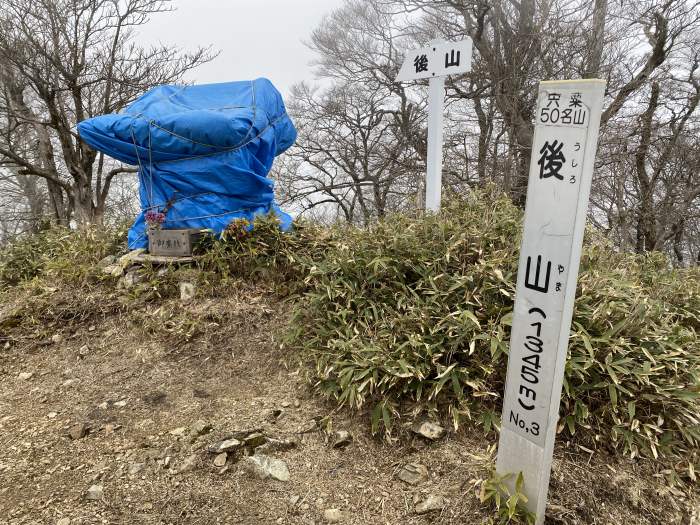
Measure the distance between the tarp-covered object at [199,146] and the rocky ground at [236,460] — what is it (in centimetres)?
141

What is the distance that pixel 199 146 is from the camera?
3551 millimetres

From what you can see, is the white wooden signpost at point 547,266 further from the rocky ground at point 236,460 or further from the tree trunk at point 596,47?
the tree trunk at point 596,47

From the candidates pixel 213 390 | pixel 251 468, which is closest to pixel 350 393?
pixel 251 468

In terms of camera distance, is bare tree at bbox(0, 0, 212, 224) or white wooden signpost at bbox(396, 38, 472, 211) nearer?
white wooden signpost at bbox(396, 38, 472, 211)

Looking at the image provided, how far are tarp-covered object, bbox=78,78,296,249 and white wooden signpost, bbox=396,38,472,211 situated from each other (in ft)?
4.36

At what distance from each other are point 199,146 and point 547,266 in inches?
120

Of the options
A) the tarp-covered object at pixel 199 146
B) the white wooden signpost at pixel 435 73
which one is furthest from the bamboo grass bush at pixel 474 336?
the tarp-covered object at pixel 199 146

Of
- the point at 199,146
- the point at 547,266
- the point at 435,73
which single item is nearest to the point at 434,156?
the point at 435,73

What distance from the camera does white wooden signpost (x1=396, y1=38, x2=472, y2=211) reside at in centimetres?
294

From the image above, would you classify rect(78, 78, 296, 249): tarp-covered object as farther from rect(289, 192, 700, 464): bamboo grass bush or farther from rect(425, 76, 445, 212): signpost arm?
rect(425, 76, 445, 212): signpost arm

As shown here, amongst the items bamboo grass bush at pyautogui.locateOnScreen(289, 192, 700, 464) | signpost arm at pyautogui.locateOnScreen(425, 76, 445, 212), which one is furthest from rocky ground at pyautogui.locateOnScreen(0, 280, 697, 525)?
signpost arm at pyautogui.locateOnScreen(425, 76, 445, 212)

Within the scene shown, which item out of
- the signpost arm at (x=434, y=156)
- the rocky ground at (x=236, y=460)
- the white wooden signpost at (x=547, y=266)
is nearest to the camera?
the white wooden signpost at (x=547, y=266)

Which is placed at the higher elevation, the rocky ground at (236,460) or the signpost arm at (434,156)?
the signpost arm at (434,156)

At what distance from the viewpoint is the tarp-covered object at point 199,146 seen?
3506 millimetres
